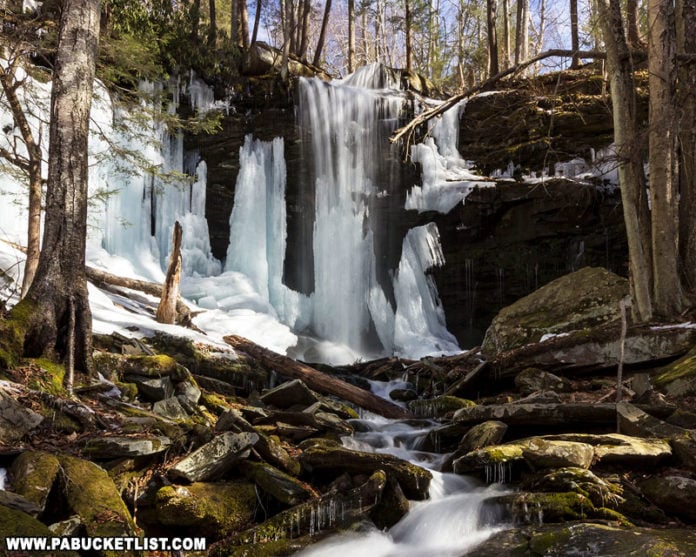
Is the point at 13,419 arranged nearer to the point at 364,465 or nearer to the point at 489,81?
the point at 364,465

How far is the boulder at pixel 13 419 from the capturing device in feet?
11.9

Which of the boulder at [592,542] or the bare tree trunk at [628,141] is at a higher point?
the bare tree trunk at [628,141]

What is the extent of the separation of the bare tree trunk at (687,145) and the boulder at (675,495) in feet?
16.6

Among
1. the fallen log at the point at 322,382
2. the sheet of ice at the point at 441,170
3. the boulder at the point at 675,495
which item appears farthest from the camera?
the sheet of ice at the point at 441,170

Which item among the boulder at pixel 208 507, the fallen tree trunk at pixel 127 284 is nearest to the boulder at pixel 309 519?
the boulder at pixel 208 507

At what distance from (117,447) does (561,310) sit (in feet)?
30.1

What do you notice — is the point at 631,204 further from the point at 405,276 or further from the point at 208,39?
the point at 208,39

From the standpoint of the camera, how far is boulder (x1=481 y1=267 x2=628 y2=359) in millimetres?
10172

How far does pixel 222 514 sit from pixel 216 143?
15426 mm

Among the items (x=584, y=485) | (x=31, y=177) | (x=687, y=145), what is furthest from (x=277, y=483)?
(x=687, y=145)

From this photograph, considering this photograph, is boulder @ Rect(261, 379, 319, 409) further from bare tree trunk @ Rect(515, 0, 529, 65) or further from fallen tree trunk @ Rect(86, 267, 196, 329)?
bare tree trunk @ Rect(515, 0, 529, 65)

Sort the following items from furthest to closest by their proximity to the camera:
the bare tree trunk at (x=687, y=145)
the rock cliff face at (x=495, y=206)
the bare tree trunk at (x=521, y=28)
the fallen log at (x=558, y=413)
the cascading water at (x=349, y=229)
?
the bare tree trunk at (x=521, y=28), the cascading water at (x=349, y=229), the rock cliff face at (x=495, y=206), the bare tree trunk at (x=687, y=145), the fallen log at (x=558, y=413)

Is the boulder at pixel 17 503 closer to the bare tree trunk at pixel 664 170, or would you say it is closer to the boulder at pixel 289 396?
the boulder at pixel 289 396

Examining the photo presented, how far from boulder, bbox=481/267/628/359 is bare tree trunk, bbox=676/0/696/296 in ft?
5.67
